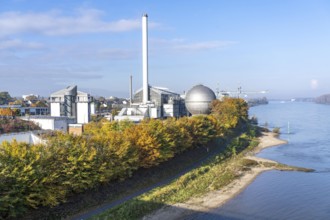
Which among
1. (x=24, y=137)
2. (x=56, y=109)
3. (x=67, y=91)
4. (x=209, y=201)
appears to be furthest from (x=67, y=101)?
(x=209, y=201)

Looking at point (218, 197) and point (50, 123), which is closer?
point (218, 197)

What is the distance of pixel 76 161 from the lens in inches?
946

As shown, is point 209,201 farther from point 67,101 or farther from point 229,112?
point 67,101

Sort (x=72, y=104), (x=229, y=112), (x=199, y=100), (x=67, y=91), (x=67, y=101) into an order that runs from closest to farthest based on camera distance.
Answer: (x=67, y=91) → (x=67, y=101) → (x=72, y=104) → (x=229, y=112) → (x=199, y=100)

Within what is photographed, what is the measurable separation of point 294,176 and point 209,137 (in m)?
13.1

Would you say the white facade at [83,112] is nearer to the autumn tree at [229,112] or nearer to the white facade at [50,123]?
the white facade at [50,123]

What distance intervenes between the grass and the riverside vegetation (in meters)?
0.46

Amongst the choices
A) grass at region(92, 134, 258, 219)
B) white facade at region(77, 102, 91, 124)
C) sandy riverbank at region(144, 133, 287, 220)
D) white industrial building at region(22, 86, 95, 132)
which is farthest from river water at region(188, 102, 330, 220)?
white industrial building at region(22, 86, 95, 132)

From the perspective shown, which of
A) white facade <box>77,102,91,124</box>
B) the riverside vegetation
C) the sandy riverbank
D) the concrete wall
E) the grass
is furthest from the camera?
white facade <box>77,102,91,124</box>

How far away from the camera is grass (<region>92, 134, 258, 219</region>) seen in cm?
2442

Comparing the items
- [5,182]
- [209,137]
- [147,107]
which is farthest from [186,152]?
[147,107]

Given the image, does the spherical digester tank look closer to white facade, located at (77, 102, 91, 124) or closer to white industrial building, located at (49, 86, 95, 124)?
white industrial building, located at (49, 86, 95, 124)

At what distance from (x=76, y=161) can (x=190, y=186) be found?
1142 centimetres

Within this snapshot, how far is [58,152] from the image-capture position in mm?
23984
